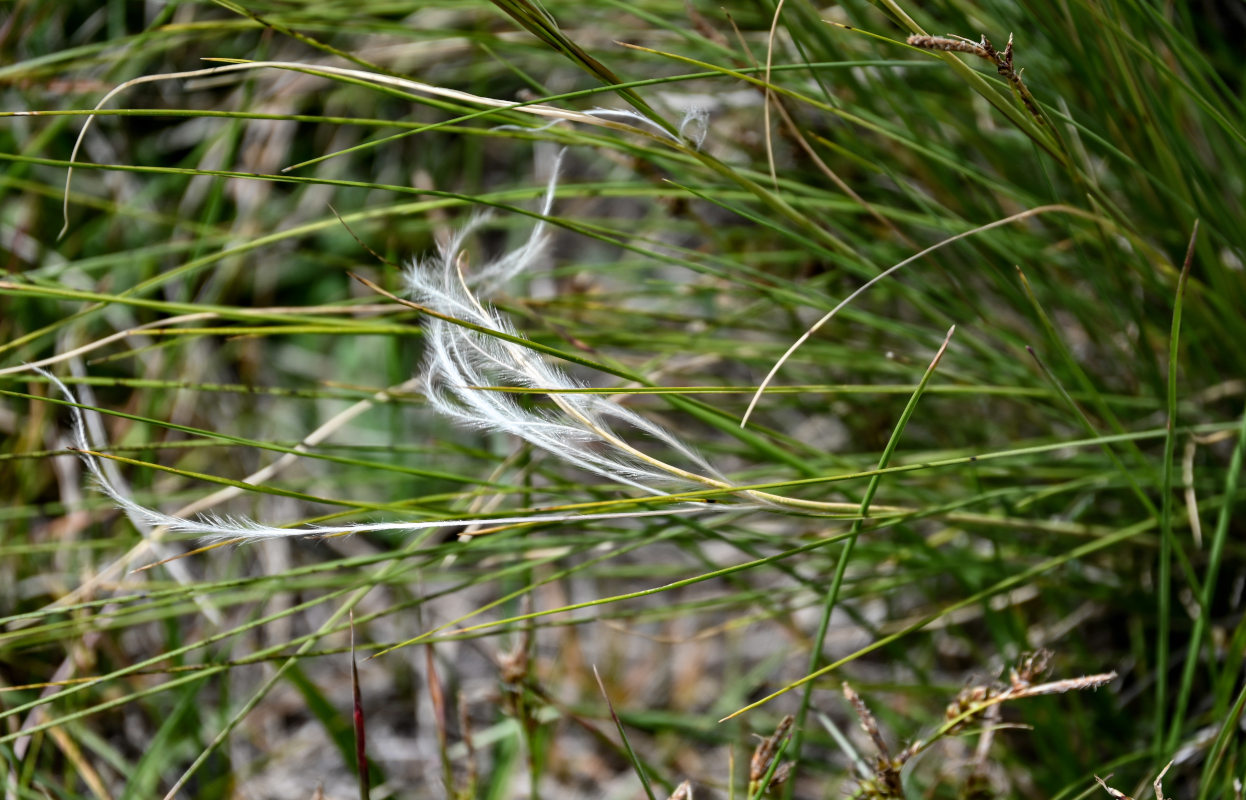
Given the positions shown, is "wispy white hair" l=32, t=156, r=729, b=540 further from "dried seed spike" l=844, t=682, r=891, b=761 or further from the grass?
"dried seed spike" l=844, t=682, r=891, b=761

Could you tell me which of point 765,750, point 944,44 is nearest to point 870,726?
point 765,750

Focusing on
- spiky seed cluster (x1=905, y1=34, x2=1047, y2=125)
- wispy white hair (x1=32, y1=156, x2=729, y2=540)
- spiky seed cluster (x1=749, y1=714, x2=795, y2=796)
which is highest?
spiky seed cluster (x1=905, y1=34, x2=1047, y2=125)

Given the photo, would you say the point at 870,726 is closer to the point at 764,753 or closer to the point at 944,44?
the point at 764,753

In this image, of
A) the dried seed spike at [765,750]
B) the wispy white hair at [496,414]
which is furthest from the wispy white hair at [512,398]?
the dried seed spike at [765,750]

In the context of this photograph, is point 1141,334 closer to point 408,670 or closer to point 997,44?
point 997,44

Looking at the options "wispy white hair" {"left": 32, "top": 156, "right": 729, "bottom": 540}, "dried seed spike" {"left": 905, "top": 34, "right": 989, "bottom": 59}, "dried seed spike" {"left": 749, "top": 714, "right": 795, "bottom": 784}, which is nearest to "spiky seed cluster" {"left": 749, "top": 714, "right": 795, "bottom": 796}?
"dried seed spike" {"left": 749, "top": 714, "right": 795, "bottom": 784}

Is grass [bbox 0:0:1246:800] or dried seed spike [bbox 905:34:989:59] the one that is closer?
dried seed spike [bbox 905:34:989:59]

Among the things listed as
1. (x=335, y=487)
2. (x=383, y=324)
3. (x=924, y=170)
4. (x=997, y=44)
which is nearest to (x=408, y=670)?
(x=335, y=487)

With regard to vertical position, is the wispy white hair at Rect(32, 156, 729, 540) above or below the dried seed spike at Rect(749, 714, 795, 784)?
above

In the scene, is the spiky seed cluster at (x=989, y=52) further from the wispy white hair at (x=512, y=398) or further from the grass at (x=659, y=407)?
the wispy white hair at (x=512, y=398)
